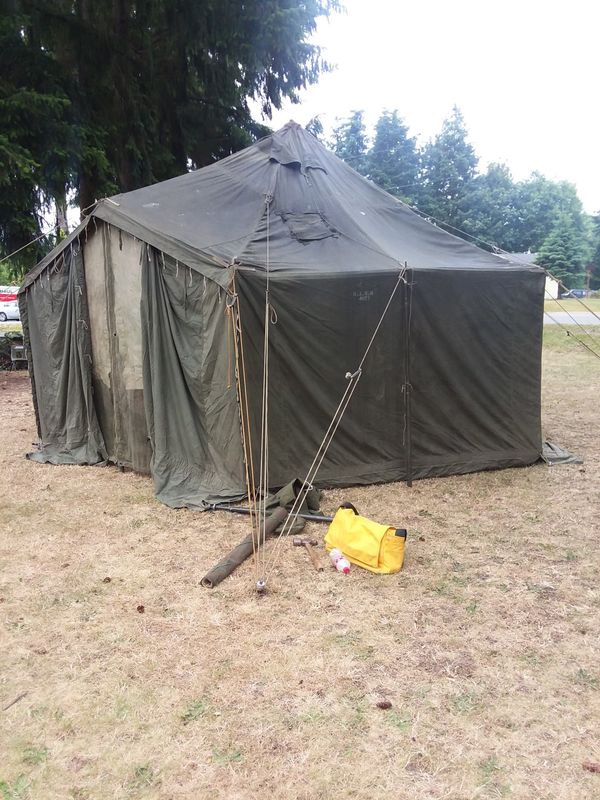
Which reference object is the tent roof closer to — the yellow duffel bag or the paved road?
the yellow duffel bag

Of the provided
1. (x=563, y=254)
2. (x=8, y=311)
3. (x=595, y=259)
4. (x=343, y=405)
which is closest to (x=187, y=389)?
(x=343, y=405)

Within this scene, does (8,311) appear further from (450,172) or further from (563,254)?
(563,254)

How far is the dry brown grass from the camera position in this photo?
7.61 ft

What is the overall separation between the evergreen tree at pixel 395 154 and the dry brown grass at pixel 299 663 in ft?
107

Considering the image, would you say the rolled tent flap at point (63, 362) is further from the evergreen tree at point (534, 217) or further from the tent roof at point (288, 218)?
the evergreen tree at point (534, 217)

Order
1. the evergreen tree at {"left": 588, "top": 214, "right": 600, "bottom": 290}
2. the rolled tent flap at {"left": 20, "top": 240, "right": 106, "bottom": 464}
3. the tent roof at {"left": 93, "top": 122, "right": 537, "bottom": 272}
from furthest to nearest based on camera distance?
the evergreen tree at {"left": 588, "top": 214, "right": 600, "bottom": 290} → the rolled tent flap at {"left": 20, "top": 240, "right": 106, "bottom": 464} → the tent roof at {"left": 93, "top": 122, "right": 537, "bottom": 272}

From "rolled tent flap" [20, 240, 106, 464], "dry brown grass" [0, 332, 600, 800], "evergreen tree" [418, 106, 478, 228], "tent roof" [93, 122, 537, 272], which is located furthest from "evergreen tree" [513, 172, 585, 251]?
"dry brown grass" [0, 332, 600, 800]

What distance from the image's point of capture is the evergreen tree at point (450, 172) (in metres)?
34.2

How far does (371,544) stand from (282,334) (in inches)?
80.2

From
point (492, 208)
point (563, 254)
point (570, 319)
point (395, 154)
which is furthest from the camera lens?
point (563, 254)

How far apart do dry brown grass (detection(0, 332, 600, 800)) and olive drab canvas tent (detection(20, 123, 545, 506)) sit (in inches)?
32.7

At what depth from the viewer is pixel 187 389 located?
534 cm

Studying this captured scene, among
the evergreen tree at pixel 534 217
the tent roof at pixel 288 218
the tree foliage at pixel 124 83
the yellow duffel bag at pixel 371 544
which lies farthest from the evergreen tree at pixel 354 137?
the yellow duffel bag at pixel 371 544

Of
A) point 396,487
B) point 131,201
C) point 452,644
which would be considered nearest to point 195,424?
point 396,487
